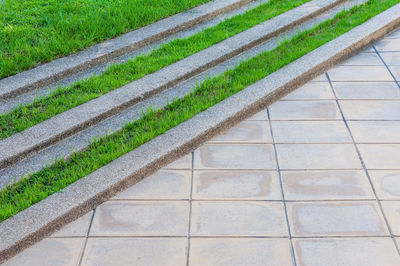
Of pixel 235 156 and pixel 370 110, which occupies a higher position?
pixel 235 156

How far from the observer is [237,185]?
13.7 feet

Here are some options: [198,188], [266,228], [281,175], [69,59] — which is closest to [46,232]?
[198,188]

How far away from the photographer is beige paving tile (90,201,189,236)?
3.71 meters

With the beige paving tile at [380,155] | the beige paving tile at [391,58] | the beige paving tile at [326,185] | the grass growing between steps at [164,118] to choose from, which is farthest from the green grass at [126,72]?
the beige paving tile at [380,155]

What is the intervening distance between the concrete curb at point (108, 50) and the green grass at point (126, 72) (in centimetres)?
26

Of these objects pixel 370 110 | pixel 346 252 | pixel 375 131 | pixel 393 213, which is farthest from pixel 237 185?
pixel 370 110

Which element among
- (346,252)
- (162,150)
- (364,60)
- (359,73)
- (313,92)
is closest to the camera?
(346,252)

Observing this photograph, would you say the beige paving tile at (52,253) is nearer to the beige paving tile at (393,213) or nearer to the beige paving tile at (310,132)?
the beige paving tile at (310,132)

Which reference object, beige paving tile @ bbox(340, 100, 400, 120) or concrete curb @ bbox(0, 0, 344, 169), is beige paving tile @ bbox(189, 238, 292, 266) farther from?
beige paving tile @ bbox(340, 100, 400, 120)

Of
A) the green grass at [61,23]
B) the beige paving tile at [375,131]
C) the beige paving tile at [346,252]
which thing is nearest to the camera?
the beige paving tile at [346,252]

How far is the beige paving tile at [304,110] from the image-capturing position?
508cm

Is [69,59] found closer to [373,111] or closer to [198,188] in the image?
[198,188]

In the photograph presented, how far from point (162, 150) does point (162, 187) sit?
0.39 metres

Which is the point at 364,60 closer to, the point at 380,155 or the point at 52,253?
the point at 380,155
